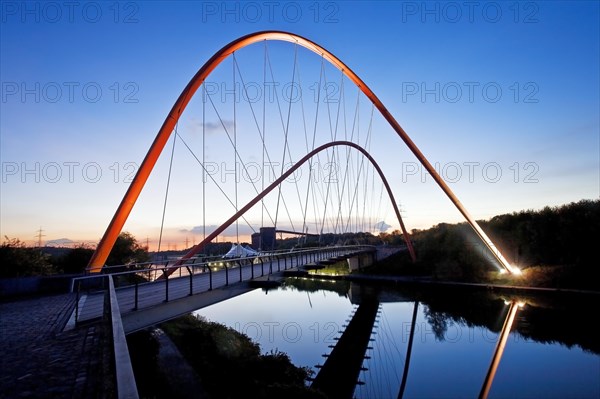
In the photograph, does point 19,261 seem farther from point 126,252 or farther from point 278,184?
point 278,184

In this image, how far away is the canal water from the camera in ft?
57.4

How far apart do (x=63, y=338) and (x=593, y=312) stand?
109ft

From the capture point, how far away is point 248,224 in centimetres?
2525

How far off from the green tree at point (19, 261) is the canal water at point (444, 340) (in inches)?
558

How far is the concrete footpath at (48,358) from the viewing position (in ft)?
15.0

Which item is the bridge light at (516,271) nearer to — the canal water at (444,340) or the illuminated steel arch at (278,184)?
the canal water at (444,340)

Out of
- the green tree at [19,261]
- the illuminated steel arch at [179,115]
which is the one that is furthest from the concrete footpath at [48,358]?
the green tree at [19,261]

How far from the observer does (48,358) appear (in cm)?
593

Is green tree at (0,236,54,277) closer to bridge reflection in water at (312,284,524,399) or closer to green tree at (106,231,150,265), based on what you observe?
green tree at (106,231,150,265)

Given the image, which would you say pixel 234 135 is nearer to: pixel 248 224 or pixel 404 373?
pixel 248 224

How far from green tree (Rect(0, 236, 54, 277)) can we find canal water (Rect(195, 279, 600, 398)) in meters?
14.2

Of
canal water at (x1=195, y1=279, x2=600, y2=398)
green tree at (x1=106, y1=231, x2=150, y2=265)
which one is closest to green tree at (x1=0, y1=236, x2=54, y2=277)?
green tree at (x1=106, y1=231, x2=150, y2=265)

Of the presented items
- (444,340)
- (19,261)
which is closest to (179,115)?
(19,261)

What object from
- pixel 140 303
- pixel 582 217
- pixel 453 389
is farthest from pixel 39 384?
pixel 582 217
